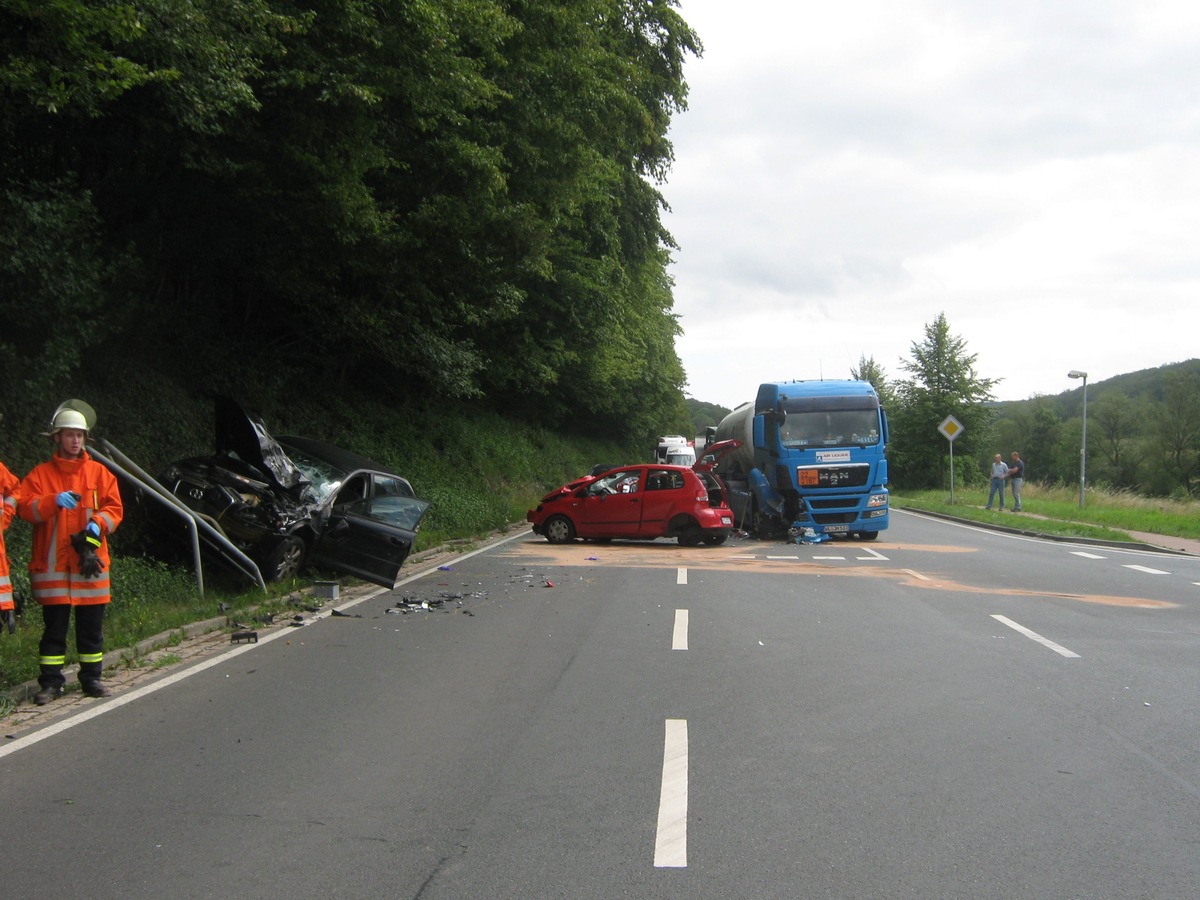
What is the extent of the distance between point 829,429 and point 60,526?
1719 cm

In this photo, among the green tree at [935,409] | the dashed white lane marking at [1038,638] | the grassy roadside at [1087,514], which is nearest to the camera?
the dashed white lane marking at [1038,638]

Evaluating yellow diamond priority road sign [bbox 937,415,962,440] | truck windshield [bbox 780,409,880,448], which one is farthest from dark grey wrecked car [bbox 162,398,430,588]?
yellow diamond priority road sign [bbox 937,415,962,440]

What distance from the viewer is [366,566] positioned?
11.7 m

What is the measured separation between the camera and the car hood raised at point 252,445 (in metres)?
12.0

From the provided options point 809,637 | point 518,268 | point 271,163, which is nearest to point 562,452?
point 518,268

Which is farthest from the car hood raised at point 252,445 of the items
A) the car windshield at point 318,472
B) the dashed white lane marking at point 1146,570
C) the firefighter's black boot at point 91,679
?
the dashed white lane marking at point 1146,570

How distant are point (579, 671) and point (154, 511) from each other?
6144 millimetres

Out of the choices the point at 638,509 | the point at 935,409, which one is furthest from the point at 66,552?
the point at 935,409

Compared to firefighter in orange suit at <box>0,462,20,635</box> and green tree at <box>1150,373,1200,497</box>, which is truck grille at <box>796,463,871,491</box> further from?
green tree at <box>1150,373,1200,497</box>

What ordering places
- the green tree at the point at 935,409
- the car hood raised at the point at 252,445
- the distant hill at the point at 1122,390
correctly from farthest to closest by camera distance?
1. the distant hill at the point at 1122,390
2. the green tree at the point at 935,409
3. the car hood raised at the point at 252,445

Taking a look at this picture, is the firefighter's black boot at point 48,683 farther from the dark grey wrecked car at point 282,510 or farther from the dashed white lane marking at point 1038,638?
the dashed white lane marking at point 1038,638

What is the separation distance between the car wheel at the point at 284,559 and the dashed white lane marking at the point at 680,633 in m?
4.45

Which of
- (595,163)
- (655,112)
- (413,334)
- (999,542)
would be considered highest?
(655,112)

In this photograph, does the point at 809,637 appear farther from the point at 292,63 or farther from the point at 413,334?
the point at 413,334
